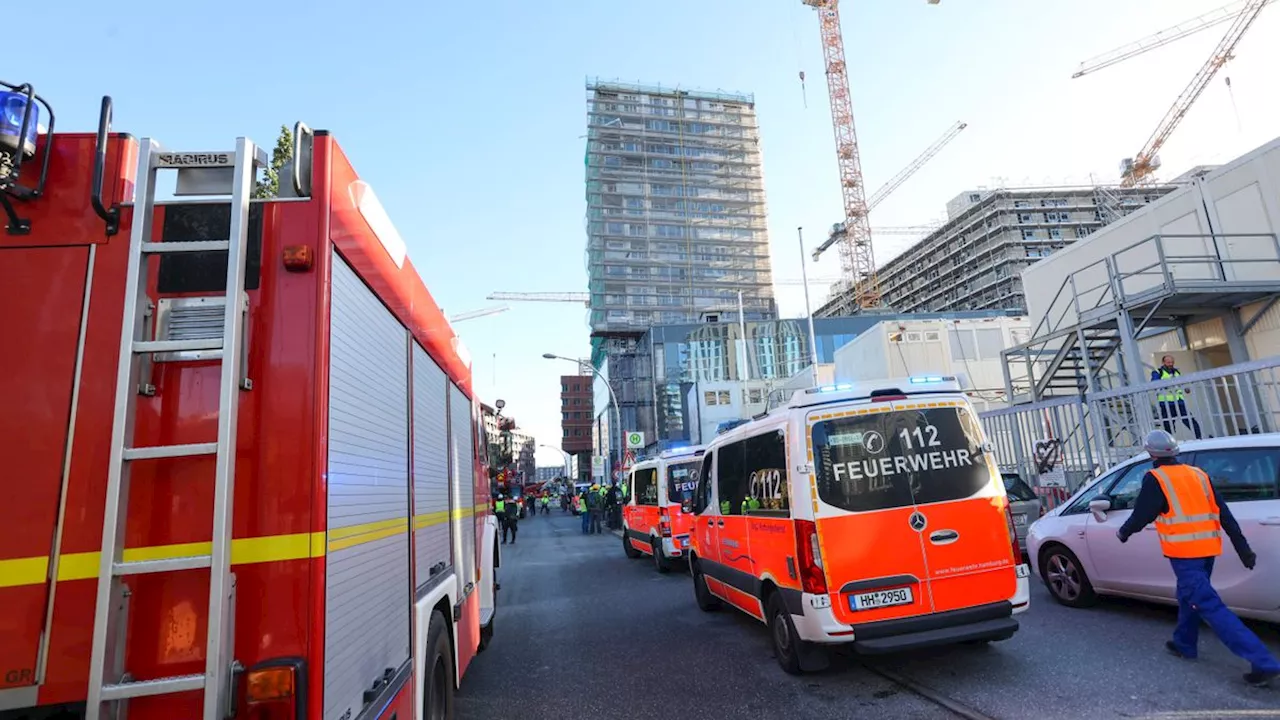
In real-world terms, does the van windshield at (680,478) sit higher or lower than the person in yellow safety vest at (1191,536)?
higher

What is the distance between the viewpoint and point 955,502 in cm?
503

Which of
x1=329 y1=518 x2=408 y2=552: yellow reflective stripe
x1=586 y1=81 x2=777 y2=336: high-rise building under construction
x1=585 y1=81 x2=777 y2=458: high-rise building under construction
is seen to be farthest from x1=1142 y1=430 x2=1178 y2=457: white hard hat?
x1=586 y1=81 x2=777 y2=336: high-rise building under construction

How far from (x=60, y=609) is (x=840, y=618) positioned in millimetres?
4405

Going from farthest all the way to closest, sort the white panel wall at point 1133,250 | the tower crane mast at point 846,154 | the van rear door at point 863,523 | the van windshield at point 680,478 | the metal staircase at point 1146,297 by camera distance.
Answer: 1. the tower crane mast at point 846,154
2. the white panel wall at point 1133,250
3. the metal staircase at point 1146,297
4. the van windshield at point 680,478
5. the van rear door at point 863,523

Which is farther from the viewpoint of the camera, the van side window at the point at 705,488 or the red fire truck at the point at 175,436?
the van side window at the point at 705,488

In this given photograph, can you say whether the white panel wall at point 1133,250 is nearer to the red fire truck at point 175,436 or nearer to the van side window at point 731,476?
the van side window at point 731,476

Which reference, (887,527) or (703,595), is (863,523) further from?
(703,595)

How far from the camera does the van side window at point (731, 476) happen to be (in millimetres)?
6543

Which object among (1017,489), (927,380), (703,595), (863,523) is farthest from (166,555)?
(1017,489)

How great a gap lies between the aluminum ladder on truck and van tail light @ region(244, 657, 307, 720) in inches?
2.7

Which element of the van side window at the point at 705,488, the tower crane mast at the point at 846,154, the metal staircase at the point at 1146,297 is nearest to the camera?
the van side window at the point at 705,488

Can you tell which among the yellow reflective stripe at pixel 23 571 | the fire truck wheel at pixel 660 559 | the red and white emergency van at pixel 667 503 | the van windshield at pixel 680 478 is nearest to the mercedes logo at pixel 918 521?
the yellow reflective stripe at pixel 23 571

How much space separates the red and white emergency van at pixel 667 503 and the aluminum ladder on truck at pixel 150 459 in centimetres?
905

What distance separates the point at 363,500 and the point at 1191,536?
5.71 meters
